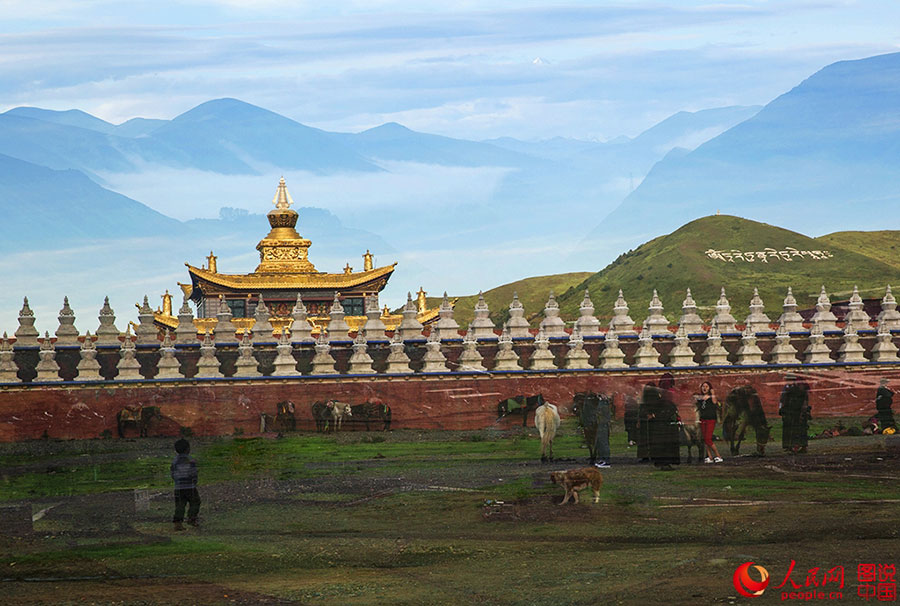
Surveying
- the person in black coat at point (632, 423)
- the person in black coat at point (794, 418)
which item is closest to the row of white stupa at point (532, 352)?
the person in black coat at point (794, 418)

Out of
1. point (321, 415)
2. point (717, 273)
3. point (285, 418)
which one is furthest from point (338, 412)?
point (717, 273)

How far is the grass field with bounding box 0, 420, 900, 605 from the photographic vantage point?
16234 mm

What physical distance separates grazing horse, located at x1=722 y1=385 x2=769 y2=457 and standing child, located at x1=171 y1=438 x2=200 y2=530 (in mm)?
12740

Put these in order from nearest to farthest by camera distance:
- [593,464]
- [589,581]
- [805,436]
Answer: [589,581]
[593,464]
[805,436]

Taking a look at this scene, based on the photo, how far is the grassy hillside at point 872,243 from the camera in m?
108

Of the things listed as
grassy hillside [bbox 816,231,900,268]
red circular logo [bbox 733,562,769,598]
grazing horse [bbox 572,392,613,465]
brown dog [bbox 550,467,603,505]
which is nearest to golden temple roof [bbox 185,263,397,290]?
grazing horse [bbox 572,392,613,465]

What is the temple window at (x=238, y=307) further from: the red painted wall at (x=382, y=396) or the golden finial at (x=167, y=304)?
the red painted wall at (x=382, y=396)

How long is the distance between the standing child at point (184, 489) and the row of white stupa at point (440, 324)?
12649 millimetres

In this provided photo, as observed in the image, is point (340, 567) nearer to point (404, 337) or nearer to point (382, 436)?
point (382, 436)

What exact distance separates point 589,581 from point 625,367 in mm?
20569

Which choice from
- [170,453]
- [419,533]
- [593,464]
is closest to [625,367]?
[593,464]

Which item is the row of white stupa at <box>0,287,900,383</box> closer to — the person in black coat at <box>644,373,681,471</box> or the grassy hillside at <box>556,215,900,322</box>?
the person in black coat at <box>644,373,681,471</box>

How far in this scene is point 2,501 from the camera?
2459cm

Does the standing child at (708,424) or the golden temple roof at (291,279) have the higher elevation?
the golden temple roof at (291,279)
